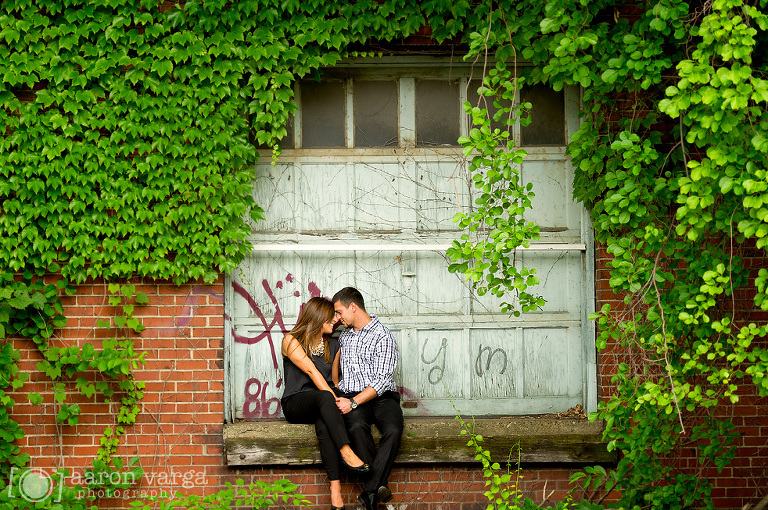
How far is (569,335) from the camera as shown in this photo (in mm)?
5129

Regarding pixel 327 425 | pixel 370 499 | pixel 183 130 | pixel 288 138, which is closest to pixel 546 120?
pixel 288 138

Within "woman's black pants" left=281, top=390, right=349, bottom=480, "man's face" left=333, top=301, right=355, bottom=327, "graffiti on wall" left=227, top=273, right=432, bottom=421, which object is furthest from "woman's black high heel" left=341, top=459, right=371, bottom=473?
"man's face" left=333, top=301, right=355, bottom=327

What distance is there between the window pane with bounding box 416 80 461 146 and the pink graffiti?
2287 mm

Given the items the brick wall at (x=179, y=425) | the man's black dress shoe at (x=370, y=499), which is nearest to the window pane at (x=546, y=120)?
the brick wall at (x=179, y=425)

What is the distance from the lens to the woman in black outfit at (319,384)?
447cm

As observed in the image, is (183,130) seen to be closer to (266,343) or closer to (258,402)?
(266,343)

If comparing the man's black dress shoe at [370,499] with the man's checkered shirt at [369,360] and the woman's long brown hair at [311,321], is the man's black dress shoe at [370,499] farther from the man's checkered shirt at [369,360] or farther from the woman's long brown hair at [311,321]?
the woman's long brown hair at [311,321]

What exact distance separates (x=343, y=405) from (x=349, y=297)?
2.54ft

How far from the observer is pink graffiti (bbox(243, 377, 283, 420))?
199 inches

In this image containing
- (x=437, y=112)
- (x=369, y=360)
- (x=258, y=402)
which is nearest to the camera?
(x=369, y=360)

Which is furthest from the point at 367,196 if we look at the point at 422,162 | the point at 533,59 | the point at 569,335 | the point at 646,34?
the point at 646,34

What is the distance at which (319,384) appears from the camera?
4582mm

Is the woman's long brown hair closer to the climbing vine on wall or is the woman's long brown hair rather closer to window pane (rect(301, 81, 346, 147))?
the climbing vine on wall

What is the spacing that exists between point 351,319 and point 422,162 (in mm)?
1404
